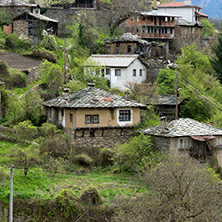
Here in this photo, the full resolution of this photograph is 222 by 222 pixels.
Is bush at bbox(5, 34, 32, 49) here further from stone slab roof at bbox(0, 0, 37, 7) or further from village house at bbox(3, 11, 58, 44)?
stone slab roof at bbox(0, 0, 37, 7)

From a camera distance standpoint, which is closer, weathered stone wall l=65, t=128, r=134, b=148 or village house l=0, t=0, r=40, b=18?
weathered stone wall l=65, t=128, r=134, b=148

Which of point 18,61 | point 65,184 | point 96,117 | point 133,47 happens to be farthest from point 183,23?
point 65,184

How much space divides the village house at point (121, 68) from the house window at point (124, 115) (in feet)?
42.8

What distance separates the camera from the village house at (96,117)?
→ 44250mm

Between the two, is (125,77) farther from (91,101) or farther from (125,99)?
(91,101)

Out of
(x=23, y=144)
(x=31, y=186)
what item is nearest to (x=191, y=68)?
(x=23, y=144)

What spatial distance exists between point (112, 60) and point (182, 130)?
2232cm

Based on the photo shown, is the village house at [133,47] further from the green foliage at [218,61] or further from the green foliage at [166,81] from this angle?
the green foliage at [166,81]

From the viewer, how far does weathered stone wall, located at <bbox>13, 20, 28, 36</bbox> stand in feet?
215

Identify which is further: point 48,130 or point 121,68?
point 121,68

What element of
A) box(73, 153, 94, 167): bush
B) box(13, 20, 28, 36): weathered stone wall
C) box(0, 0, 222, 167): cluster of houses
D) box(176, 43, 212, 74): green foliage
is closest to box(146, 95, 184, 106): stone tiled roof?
box(0, 0, 222, 167): cluster of houses

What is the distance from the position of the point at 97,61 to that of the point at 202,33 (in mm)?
26259

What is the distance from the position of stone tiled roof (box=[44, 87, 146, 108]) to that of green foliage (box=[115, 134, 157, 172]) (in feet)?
16.5

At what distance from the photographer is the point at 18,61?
58750 millimetres
